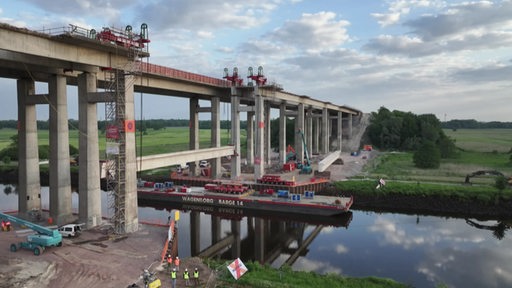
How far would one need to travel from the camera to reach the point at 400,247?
124 feet

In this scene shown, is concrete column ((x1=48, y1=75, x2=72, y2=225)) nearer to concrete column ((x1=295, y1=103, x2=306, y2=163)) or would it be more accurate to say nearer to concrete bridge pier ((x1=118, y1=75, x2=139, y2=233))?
concrete bridge pier ((x1=118, y1=75, x2=139, y2=233))

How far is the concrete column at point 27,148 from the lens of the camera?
37.8 m

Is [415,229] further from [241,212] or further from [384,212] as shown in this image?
[241,212]

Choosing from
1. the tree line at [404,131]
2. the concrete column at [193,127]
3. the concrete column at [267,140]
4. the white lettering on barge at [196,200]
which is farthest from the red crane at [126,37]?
the tree line at [404,131]

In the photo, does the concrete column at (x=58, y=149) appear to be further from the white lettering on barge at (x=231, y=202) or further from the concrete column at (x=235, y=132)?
the concrete column at (x=235, y=132)

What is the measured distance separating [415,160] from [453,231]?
3950 centimetres

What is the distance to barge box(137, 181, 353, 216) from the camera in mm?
47812

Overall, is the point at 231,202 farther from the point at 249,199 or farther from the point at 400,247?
the point at 400,247

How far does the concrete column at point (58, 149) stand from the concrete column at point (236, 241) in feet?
56.6

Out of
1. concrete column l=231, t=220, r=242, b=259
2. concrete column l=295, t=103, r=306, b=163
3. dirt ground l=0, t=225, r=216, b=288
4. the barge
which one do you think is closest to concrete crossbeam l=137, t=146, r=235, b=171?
the barge

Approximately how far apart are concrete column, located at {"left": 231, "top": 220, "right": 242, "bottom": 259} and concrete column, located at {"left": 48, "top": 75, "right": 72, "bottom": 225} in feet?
56.6

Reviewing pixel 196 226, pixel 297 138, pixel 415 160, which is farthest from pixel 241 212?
pixel 415 160

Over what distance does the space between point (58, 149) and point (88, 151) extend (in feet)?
13.6

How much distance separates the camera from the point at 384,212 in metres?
52.9
